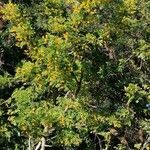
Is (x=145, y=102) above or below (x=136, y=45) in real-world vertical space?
below

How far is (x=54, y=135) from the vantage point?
37.2ft

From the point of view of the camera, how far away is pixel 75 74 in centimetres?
981

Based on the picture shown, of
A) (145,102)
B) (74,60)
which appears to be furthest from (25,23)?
(145,102)

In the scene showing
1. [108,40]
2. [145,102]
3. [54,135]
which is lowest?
[54,135]

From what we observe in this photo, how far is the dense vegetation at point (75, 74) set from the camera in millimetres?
9438

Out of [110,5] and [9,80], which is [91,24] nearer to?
[110,5]

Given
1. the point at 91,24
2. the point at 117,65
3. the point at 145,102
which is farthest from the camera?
the point at 145,102

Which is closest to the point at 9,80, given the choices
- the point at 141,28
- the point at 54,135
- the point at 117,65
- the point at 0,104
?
the point at 0,104

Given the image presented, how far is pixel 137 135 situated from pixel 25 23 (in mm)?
4301

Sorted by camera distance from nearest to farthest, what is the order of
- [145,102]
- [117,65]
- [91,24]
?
[91,24] → [117,65] → [145,102]

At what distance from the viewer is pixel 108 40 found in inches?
391

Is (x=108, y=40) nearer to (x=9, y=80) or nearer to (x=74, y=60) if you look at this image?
(x=74, y=60)

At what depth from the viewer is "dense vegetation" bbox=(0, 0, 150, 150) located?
372 inches

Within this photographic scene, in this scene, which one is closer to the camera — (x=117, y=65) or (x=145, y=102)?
(x=117, y=65)
